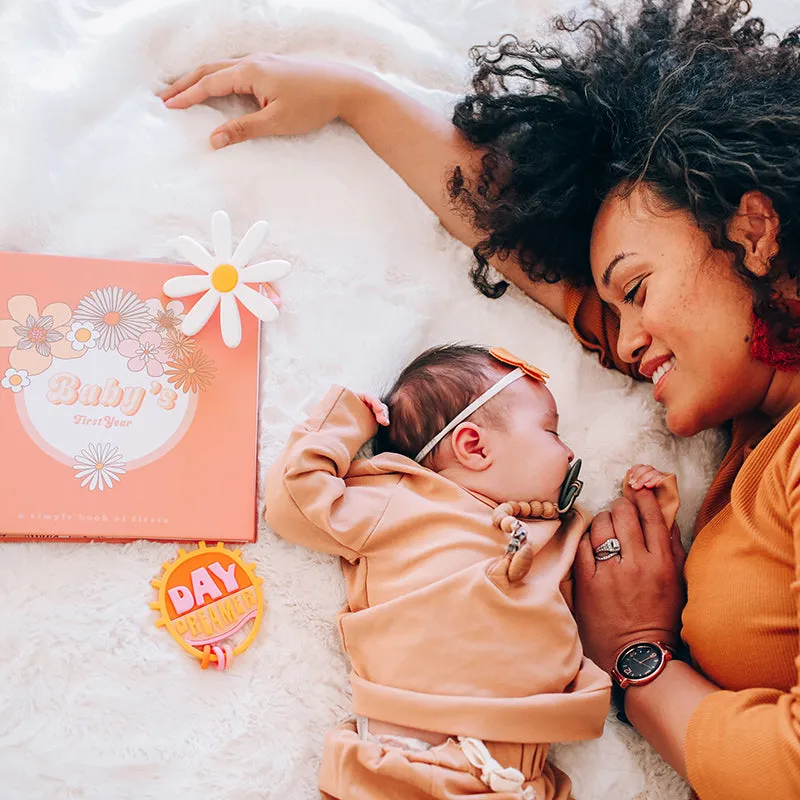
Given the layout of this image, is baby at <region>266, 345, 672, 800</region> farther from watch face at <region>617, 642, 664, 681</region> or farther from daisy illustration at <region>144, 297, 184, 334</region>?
daisy illustration at <region>144, 297, 184, 334</region>

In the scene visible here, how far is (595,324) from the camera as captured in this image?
4.35 feet

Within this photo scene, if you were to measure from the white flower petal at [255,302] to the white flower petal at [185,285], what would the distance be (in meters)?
0.05

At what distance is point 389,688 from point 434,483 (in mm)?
269

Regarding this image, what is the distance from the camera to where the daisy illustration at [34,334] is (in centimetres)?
118

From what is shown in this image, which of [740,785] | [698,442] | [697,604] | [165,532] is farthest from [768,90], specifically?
[165,532]

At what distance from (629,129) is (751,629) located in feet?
2.23

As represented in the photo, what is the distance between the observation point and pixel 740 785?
909mm

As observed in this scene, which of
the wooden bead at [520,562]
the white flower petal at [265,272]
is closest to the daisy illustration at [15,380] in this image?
the white flower petal at [265,272]

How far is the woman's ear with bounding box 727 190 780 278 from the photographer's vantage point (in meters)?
1.05

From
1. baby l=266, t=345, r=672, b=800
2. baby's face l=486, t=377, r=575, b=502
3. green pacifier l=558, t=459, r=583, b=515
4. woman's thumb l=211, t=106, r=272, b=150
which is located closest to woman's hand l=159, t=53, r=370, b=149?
woman's thumb l=211, t=106, r=272, b=150

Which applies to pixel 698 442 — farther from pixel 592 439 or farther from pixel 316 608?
pixel 316 608

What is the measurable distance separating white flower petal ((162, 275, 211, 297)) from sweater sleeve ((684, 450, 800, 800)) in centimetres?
80

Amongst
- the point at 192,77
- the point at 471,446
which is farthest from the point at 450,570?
the point at 192,77

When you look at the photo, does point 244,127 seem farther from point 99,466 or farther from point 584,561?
point 584,561
